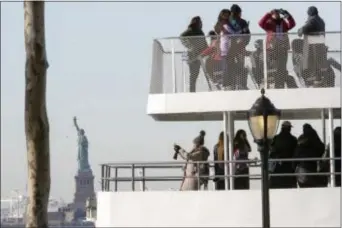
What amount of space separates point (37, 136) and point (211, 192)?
19.5 feet

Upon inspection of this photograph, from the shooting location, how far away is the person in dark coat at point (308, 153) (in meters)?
A: 15.8

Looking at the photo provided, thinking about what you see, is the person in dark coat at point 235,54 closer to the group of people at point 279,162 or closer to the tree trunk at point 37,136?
the group of people at point 279,162

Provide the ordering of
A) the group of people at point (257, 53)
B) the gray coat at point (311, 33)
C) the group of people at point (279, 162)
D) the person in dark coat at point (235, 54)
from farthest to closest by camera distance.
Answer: the person in dark coat at point (235, 54)
the group of people at point (257, 53)
the gray coat at point (311, 33)
the group of people at point (279, 162)

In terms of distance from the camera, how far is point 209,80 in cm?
1677

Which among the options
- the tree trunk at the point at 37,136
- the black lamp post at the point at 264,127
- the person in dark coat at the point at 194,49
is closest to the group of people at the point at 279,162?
the person in dark coat at the point at 194,49

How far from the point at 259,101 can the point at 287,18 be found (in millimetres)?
4906

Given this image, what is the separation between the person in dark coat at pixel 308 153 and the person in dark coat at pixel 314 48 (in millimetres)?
1062

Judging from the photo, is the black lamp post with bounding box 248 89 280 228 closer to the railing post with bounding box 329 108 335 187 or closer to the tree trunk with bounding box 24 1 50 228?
the tree trunk with bounding box 24 1 50 228

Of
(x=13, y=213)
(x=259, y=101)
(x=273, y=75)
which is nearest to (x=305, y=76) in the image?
(x=273, y=75)

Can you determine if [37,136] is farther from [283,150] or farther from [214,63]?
[214,63]

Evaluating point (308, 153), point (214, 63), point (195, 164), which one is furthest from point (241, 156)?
point (214, 63)

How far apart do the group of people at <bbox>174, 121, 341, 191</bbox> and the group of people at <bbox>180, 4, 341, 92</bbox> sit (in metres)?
0.88

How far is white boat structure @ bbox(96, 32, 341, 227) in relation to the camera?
16094 millimetres

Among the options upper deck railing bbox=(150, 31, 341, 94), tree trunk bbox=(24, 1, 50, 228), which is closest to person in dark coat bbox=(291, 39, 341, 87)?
upper deck railing bbox=(150, 31, 341, 94)
